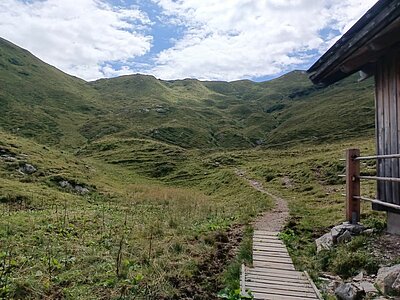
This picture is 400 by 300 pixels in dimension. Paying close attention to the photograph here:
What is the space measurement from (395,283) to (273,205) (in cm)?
1691

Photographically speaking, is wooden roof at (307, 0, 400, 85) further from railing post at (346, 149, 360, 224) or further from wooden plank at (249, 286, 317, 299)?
wooden plank at (249, 286, 317, 299)

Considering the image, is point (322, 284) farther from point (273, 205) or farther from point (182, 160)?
point (182, 160)

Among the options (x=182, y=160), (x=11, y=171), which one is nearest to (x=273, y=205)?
(x=11, y=171)

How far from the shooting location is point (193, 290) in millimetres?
7785

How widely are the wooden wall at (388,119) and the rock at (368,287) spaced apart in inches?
105

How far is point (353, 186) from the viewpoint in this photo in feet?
35.9

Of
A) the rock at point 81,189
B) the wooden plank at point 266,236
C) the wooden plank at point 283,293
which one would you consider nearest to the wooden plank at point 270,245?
the wooden plank at point 266,236

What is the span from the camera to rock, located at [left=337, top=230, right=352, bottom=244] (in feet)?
32.6

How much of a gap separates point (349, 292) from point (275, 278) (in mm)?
1973

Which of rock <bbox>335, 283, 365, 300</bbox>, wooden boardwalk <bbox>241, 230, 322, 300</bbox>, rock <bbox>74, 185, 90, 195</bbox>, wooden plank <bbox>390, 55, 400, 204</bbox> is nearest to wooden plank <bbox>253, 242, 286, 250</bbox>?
wooden boardwalk <bbox>241, 230, 322, 300</bbox>

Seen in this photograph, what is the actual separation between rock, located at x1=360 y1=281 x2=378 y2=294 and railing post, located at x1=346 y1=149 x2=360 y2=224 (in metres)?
3.84

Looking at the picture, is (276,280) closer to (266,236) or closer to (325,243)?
(325,243)

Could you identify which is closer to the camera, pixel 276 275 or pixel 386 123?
pixel 276 275

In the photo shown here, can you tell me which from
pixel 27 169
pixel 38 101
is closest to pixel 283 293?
pixel 27 169
